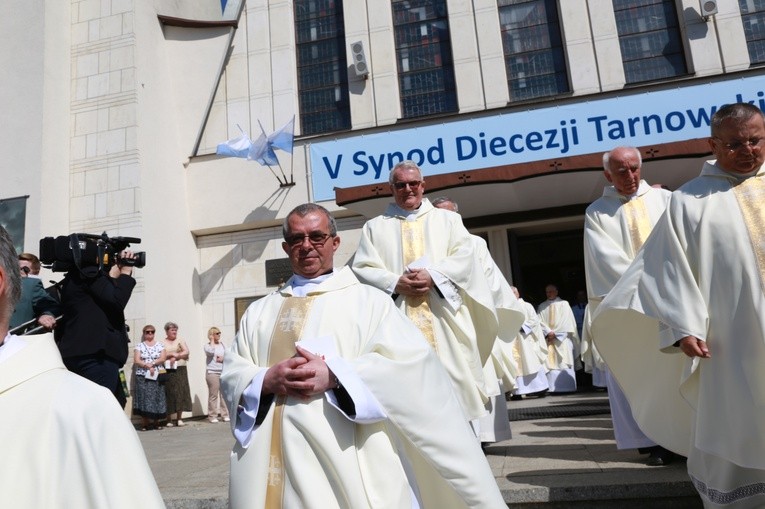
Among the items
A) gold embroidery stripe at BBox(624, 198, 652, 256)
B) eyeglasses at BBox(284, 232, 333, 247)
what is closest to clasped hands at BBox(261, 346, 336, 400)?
eyeglasses at BBox(284, 232, 333, 247)

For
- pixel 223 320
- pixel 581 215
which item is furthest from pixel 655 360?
pixel 223 320

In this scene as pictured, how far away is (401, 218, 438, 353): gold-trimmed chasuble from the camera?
4598mm

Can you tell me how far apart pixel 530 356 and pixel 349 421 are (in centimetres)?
737

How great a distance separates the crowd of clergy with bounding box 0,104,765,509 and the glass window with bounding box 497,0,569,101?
964cm

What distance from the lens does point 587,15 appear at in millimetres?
13117

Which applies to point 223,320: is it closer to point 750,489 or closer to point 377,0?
point 377,0

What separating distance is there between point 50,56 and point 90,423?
13150 millimetres

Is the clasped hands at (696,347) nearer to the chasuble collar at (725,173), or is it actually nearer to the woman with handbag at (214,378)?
the chasuble collar at (725,173)

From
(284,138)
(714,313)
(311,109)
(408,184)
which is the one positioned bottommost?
(714,313)

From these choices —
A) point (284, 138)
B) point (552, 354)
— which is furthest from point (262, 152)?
point (552, 354)

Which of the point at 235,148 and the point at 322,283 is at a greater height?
the point at 235,148

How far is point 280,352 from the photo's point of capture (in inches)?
108

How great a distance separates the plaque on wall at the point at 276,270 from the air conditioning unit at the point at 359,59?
13.6ft

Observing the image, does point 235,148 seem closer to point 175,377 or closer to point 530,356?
point 175,377
